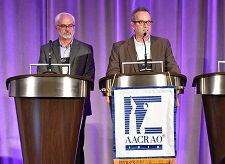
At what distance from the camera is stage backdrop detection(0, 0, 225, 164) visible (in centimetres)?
404

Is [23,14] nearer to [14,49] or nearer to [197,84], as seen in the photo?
[14,49]

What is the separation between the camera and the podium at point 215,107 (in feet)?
7.93

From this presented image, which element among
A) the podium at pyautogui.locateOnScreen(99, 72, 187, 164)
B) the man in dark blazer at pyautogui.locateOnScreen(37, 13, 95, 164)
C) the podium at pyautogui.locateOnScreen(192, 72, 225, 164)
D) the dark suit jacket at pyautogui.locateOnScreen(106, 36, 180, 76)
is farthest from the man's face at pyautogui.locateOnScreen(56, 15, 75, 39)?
the podium at pyautogui.locateOnScreen(192, 72, 225, 164)

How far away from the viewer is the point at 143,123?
2.40 m

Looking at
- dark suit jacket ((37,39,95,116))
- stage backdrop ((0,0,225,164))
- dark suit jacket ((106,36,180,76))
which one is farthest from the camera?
stage backdrop ((0,0,225,164))

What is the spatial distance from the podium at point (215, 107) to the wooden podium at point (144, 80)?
0.15 m

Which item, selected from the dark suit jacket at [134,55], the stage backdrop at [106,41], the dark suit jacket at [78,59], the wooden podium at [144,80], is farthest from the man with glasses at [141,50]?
the stage backdrop at [106,41]

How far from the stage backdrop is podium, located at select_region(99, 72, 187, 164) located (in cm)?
161

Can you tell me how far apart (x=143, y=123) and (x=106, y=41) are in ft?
6.41

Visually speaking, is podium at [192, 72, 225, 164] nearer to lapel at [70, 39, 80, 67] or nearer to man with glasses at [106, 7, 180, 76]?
man with glasses at [106, 7, 180, 76]

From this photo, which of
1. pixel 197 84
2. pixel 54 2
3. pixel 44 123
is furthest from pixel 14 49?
pixel 197 84

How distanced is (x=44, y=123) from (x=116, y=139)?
45cm

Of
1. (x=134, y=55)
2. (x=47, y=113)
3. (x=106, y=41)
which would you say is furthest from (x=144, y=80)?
(x=106, y=41)

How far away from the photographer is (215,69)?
13.2ft
